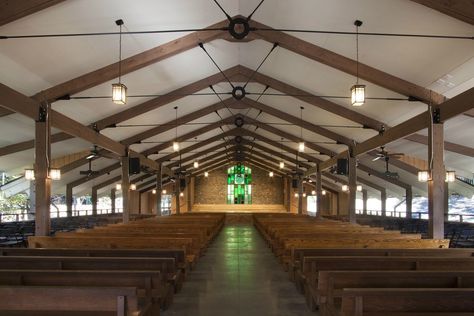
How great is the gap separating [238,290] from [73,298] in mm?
3137

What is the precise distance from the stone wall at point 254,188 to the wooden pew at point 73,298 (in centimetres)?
2948

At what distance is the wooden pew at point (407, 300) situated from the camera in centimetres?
278

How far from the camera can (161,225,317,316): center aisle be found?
4.76 m

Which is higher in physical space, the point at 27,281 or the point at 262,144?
the point at 262,144

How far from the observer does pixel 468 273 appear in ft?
11.5

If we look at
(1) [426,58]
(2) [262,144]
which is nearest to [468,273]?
(1) [426,58]

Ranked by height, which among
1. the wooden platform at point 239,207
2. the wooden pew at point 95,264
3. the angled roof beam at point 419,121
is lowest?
the wooden platform at point 239,207

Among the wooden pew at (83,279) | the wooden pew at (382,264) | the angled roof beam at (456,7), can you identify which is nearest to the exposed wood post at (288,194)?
the angled roof beam at (456,7)

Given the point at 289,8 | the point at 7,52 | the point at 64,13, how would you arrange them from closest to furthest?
the point at 64,13, the point at 7,52, the point at 289,8

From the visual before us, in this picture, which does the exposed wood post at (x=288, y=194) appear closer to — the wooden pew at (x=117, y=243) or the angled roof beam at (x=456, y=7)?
the wooden pew at (x=117, y=243)

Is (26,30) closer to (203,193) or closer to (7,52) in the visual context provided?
(7,52)

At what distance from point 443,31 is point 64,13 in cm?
558

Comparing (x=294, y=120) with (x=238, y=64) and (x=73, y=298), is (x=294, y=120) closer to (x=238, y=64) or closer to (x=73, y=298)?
(x=238, y=64)

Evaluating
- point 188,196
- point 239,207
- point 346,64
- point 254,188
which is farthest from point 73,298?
point 254,188
